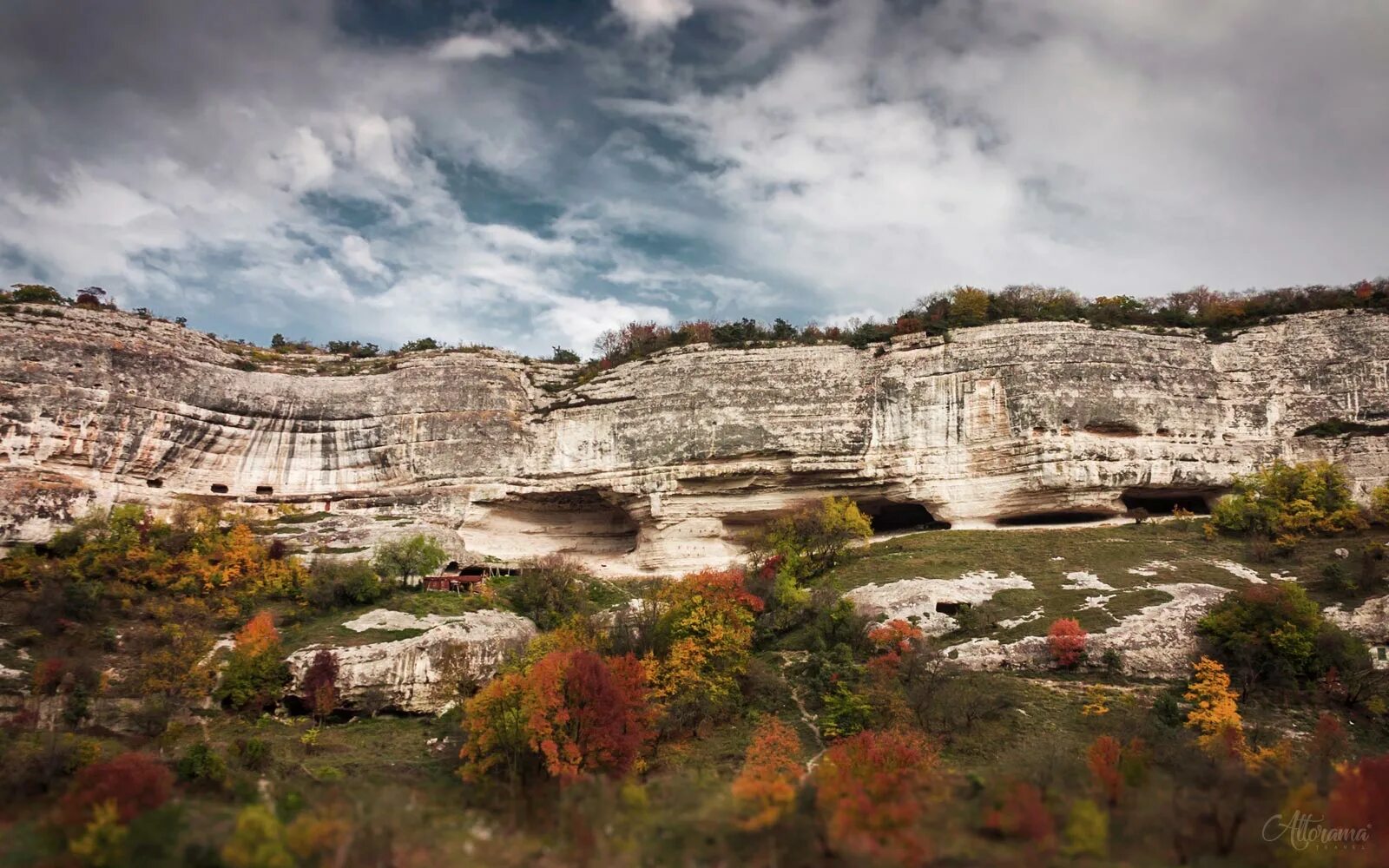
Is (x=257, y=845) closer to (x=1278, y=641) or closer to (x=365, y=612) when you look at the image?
(x=365, y=612)

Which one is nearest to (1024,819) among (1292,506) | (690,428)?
(1292,506)

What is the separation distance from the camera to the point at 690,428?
43.6 m

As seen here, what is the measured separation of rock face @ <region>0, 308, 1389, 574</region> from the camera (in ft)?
131

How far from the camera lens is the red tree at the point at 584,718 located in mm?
21281

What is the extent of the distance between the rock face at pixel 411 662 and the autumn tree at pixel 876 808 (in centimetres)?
1430

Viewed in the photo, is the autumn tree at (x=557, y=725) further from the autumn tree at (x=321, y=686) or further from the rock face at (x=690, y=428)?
the rock face at (x=690, y=428)

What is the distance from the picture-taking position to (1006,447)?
134ft

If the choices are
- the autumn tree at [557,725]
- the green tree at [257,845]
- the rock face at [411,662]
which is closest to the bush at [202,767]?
the autumn tree at [557,725]

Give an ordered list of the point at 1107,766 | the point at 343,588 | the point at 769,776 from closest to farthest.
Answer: the point at 769,776, the point at 1107,766, the point at 343,588

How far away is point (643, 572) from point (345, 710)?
17565 mm

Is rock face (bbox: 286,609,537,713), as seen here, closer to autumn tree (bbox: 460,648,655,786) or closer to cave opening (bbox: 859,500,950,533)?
autumn tree (bbox: 460,648,655,786)

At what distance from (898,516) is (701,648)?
2119 centimetres

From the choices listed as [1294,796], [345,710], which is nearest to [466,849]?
[1294,796]

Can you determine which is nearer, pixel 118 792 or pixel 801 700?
pixel 118 792
